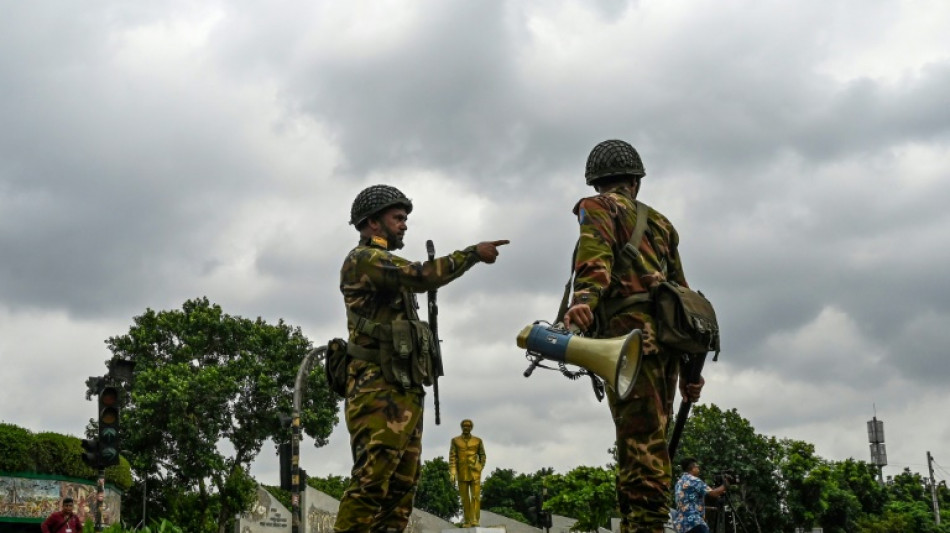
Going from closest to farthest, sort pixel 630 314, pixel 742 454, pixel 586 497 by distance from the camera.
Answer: pixel 630 314 < pixel 742 454 < pixel 586 497

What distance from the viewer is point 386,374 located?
6395 millimetres

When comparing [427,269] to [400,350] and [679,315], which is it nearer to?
[400,350]

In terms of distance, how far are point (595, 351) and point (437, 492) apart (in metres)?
91.7

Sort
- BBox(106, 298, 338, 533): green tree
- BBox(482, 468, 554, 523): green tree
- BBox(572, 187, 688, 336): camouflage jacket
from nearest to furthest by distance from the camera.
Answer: BBox(572, 187, 688, 336): camouflage jacket
BBox(106, 298, 338, 533): green tree
BBox(482, 468, 554, 523): green tree

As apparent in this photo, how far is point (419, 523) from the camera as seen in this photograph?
4966 cm

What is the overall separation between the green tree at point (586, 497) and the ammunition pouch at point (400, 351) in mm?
49445

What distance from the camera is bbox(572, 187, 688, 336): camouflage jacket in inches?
223

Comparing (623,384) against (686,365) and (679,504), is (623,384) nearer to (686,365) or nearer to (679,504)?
(686,365)

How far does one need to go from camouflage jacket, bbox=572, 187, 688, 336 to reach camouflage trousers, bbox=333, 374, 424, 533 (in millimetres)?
1315

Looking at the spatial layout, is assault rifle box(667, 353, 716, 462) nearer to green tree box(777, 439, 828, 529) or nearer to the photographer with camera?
the photographer with camera

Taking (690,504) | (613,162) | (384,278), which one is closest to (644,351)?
(613,162)

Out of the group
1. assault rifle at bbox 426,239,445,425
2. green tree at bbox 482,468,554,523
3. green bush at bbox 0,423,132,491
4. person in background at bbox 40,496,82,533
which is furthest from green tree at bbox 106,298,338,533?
green tree at bbox 482,468,554,523

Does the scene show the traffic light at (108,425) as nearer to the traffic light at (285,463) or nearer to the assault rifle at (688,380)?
the traffic light at (285,463)

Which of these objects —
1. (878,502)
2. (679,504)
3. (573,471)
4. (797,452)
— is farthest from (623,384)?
(878,502)
